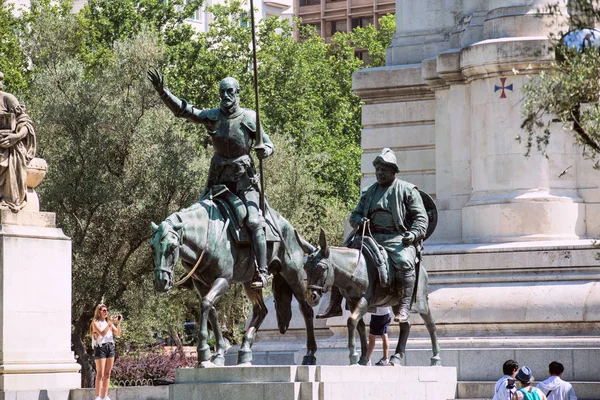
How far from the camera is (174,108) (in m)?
21.0

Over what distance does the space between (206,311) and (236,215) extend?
5.37 feet

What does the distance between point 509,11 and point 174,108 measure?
7.20 metres

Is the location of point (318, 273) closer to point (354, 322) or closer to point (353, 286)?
point (353, 286)

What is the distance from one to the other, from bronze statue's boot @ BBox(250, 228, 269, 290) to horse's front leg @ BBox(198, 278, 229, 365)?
1.61 ft

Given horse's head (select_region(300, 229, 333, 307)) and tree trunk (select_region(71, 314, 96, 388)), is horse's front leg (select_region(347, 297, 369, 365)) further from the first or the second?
tree trunk (select_region(71, 314, 96, 388))

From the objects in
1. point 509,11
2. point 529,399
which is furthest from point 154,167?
point 529,399

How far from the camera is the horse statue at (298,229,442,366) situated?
2005cm

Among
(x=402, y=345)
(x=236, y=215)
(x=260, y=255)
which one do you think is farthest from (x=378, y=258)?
(x=236, y=215)

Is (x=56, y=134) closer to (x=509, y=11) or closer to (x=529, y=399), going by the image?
(x=509, y=11)

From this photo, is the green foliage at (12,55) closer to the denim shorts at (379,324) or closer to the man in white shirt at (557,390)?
the denim shorts at (379,324)

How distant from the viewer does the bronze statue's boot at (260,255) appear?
20203 mm

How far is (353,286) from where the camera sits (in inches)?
805

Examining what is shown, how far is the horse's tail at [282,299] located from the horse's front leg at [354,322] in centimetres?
107

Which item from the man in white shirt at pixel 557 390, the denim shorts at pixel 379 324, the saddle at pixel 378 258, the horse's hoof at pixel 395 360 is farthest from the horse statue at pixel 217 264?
the man in white shirt at pixel 557 390
